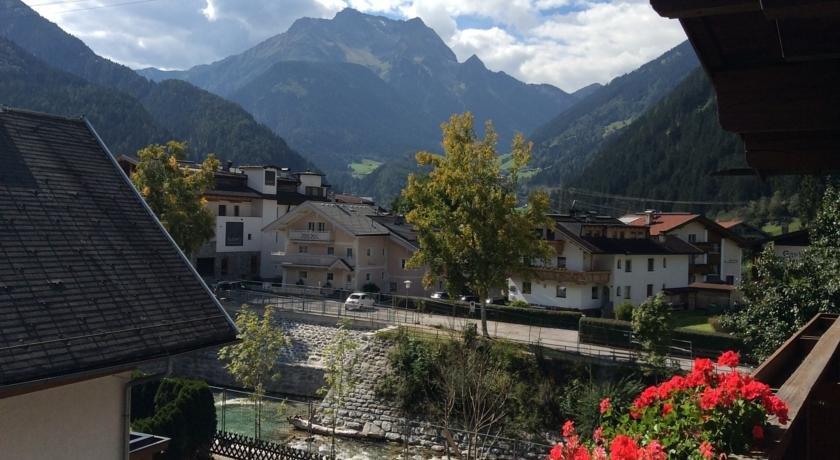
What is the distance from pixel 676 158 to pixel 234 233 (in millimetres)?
78957

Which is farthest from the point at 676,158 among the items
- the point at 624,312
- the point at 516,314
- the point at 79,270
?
the point at 79,270

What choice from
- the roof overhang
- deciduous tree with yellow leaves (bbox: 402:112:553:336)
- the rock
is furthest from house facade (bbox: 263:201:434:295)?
the roof overhang

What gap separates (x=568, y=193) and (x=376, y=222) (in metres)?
78.1

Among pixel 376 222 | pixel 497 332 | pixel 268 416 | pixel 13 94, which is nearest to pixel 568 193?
pixel 376 222

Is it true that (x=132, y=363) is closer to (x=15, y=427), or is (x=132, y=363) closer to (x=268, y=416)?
(x=15, y=427)

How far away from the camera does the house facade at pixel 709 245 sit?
51.8 m

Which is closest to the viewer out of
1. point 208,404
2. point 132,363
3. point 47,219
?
point 132,363

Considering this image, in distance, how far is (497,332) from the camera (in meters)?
32.5

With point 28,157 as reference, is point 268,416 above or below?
below

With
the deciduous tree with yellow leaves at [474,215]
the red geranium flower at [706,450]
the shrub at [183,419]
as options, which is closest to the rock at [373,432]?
the deciduous tree with yellow leaves at [474,215]

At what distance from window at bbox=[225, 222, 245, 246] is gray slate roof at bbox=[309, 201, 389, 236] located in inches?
356

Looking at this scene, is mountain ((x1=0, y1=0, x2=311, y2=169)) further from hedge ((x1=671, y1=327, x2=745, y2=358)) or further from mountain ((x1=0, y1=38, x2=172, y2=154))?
hedge ((x1=671, y1=327, x2=745, y2=358))

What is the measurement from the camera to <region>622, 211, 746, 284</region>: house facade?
170ft

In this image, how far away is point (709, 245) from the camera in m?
53.1
